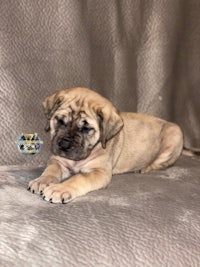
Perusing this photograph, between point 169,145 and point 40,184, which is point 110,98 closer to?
point 169,145

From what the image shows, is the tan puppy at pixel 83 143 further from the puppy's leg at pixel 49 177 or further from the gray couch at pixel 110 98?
the gray couch at pixel 110 98

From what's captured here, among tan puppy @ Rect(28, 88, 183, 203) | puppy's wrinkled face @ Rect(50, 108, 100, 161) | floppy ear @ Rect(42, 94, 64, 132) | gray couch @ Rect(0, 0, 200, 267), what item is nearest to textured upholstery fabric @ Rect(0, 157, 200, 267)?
gray couch @ Rect(0, 0, 200, 267)

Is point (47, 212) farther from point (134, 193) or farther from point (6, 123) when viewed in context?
point (6, 123)

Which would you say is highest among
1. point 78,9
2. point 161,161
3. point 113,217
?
point 78,9

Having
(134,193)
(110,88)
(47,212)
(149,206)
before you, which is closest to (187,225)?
(149,206)

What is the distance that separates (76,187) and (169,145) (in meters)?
1.06

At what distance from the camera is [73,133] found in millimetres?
2385

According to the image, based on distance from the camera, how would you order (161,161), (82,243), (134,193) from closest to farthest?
1. (82,243)
2. (134,193)
3. (161,161)

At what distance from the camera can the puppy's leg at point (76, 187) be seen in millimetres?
1954

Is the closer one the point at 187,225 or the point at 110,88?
the point at 187,225

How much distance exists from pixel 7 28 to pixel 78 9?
17.5 inches

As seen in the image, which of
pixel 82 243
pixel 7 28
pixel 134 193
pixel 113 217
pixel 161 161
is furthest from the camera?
pixel 161 161

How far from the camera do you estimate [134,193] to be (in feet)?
6.89

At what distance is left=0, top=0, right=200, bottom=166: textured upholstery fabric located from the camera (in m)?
2.55
